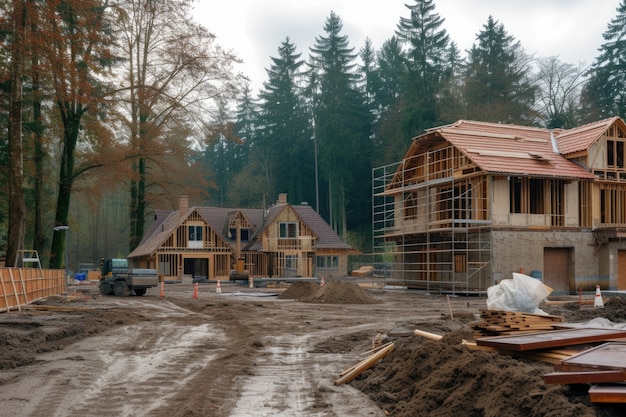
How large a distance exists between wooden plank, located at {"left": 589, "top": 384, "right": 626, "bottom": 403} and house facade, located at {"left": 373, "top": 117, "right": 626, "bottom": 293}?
2570cm

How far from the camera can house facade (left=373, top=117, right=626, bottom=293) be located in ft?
106

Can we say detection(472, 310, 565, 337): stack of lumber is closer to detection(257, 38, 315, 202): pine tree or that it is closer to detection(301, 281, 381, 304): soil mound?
detection(301, 281, 381, 304): soil mound

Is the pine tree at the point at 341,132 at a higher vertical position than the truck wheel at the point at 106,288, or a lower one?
higher

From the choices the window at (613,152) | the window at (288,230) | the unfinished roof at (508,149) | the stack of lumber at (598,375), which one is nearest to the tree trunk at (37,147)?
the unfinished roof at (508,149)

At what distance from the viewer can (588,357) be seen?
746 centimetres

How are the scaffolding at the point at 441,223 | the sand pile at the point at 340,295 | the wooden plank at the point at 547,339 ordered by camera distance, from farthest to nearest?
the scaffolding at the point at 441,223, the sand pile at the point at 340,295, the wooden plank at the point at 547,339

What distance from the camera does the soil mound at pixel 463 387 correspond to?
6789 mm

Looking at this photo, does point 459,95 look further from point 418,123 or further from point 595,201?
point 595,201

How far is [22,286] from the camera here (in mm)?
22375

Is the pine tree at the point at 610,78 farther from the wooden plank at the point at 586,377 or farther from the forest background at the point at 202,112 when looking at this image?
the wooden plank at the point at 586,377

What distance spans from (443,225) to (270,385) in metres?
26.9

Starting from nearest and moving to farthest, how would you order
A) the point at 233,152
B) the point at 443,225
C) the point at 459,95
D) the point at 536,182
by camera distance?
the point at 536,182
the point at 443,225
the point at 459,95
the point at 233,152

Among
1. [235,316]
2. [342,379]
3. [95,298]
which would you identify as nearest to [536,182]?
[235,316]

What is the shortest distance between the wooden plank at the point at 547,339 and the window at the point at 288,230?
157 feet
